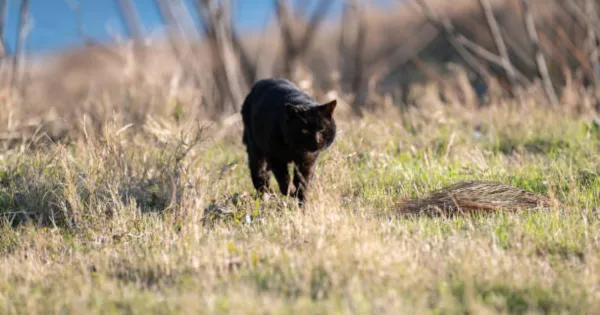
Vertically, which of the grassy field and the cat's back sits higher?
the cat's back

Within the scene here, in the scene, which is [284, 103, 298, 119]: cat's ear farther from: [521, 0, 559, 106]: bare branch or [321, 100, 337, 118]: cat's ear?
[521, 0, 559, 106]: bare branch

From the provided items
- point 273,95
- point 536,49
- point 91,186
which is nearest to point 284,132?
point 273,95

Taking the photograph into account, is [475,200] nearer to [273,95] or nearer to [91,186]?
[273,95]

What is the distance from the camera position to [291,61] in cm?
1207

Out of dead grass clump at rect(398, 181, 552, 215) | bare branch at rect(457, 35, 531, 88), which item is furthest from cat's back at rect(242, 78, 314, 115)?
bare branch at rect(457, 35, 531, 88)

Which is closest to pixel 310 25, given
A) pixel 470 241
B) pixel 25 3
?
pixel 25 3

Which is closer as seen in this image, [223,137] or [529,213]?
[529,213]

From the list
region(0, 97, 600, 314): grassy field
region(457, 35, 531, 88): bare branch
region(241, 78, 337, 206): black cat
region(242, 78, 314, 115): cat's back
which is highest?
region(457, 35, 531, 88): bare branch

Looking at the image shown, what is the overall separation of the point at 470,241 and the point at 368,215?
88cm

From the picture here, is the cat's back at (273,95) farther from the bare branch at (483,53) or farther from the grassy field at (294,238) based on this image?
the bare branch at (483,53)

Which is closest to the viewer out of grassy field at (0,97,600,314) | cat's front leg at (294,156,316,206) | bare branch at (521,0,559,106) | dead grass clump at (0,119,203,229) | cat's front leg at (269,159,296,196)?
grassy field at (0,97,600,314)

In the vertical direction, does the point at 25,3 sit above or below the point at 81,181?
above

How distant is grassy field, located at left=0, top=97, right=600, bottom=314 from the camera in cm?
319

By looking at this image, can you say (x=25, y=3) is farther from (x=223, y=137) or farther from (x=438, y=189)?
(x=438, y=189)
